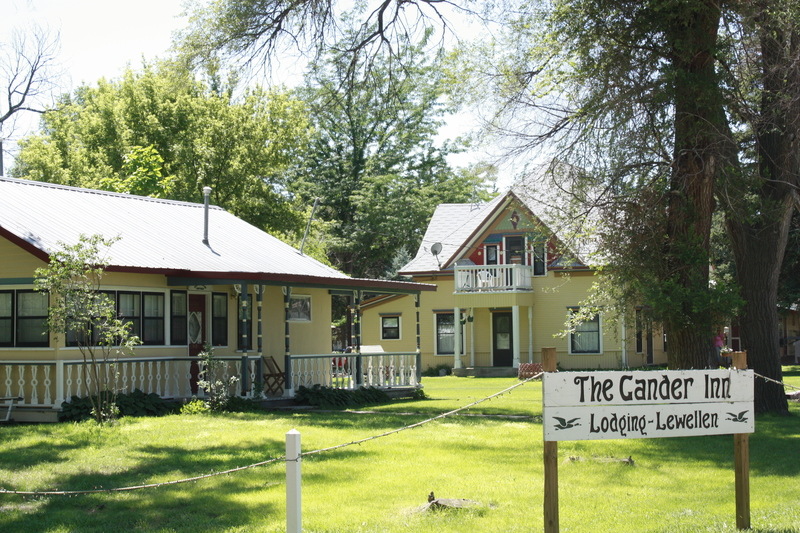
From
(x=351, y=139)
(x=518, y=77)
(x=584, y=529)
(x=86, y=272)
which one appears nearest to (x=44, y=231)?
(x=86, y=272)

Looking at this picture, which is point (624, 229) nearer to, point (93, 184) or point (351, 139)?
point (93, 184)

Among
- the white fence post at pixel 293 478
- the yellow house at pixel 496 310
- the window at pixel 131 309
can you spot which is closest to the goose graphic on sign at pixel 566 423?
the white fence post at pixel 293 478

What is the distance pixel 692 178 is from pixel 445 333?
83.5 ft

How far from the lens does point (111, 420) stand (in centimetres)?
1662

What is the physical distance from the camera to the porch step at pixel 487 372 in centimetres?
3819

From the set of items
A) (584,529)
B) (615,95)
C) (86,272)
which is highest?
(615,95)

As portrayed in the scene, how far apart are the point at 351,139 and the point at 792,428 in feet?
129

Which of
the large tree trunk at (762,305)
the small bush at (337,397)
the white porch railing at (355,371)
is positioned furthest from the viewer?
the white porch railing at (355,371)

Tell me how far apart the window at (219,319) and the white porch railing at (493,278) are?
55.6ft

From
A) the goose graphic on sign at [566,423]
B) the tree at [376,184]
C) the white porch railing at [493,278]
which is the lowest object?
the goose graphic on sign at [566,423]

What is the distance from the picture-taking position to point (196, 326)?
2200 cm

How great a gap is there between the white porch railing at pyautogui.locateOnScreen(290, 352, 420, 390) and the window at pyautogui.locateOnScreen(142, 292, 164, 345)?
121 inches

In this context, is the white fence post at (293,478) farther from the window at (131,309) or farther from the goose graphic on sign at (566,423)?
the window at (131,309)

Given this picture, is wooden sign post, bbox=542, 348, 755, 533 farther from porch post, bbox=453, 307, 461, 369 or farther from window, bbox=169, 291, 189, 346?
porch post, bbox=453, 307, 461, 369
